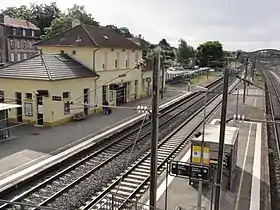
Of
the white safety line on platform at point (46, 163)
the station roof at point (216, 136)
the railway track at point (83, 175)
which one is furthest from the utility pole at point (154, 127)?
the white safety line on platform at point (46, 163)

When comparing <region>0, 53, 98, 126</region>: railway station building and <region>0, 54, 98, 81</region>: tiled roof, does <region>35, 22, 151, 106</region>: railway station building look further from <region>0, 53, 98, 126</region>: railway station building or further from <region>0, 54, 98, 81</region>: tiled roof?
<region>0, 53, 98, 126</region>: railway station building

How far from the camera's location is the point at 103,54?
30.0 metres

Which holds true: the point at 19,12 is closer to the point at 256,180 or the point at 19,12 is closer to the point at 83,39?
the point at 83,39

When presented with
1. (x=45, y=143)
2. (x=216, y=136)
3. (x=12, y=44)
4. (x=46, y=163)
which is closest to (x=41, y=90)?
(x=45, y=143)

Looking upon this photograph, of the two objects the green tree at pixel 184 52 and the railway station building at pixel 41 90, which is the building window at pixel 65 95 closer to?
the railway station building at pixel 41 90

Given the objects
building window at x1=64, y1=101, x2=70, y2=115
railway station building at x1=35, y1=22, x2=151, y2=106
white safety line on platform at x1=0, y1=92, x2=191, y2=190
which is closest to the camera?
white safety line on platform at x1=0, y1=92, x2=191, y2=190

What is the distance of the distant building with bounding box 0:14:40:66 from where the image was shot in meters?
55.9

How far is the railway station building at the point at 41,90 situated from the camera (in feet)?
75.8

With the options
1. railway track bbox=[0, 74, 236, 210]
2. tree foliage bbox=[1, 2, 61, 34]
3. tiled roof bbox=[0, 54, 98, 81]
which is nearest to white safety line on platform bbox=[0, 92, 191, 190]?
railway track bbox=[0, 74, 236, 210]

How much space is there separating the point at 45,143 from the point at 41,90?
18.5ft

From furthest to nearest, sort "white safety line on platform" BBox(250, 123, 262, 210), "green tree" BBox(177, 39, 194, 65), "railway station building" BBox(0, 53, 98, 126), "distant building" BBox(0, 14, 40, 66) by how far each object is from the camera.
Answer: "green tree" BBox(177, 39, 194, 65), "distant building" BBox(0, 14, 40, 66), "railway station building" BBox(0, 53, 98, 126), "white safety line on platform" BBox(250, 123, 262, 210)

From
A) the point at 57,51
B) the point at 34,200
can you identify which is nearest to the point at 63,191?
the point at 34,200

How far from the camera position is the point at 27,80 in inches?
925

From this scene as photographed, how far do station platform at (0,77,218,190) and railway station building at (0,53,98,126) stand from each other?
3.40 ft
